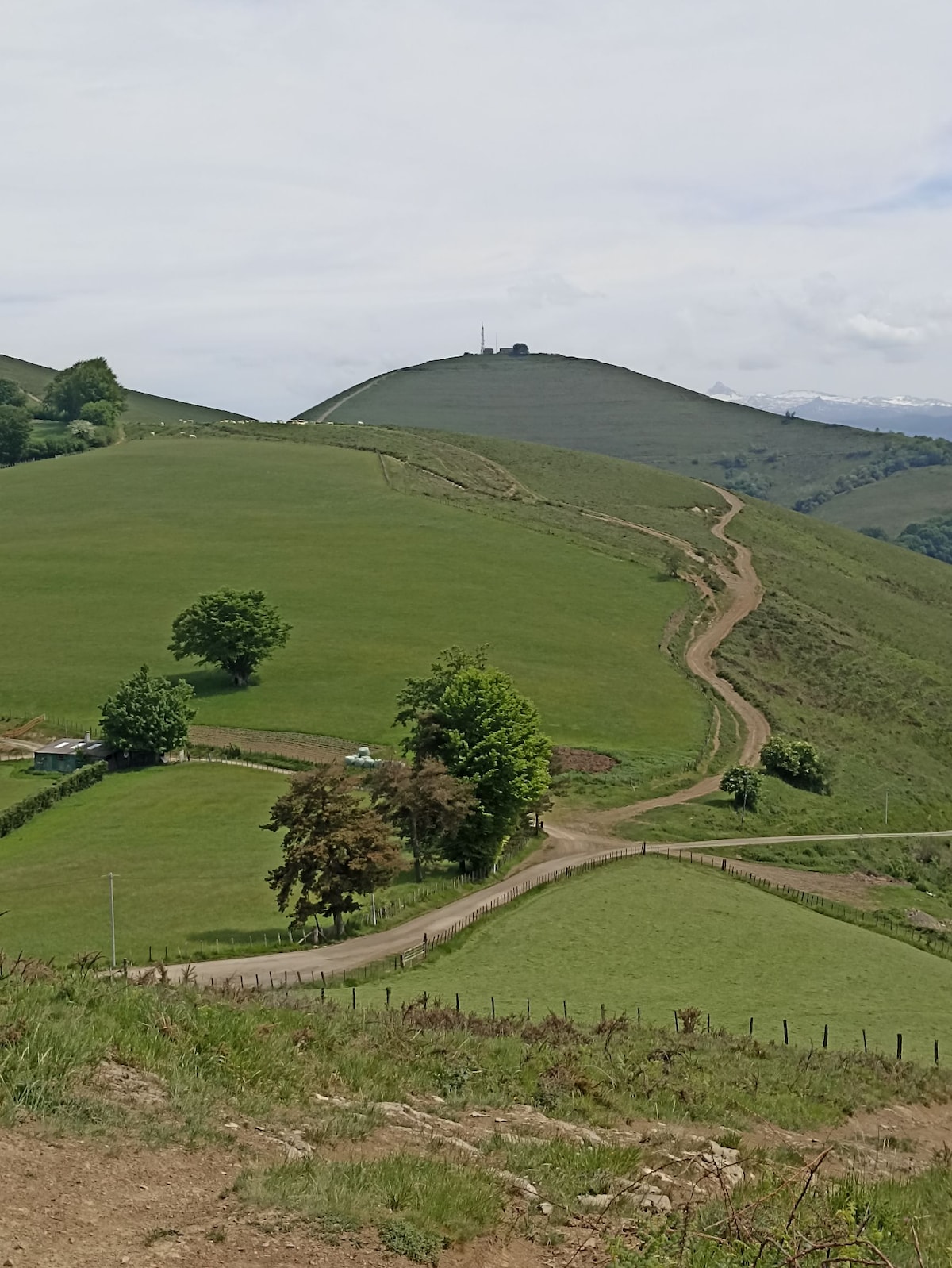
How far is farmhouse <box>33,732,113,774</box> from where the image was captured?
73625 millimetres

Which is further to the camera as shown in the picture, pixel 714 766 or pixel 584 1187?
pixel 714 766

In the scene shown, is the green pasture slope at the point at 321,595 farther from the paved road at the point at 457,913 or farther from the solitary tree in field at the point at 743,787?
the paved road at the point at 457,913

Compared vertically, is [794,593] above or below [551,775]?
above

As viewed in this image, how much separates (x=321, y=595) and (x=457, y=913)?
66.4m

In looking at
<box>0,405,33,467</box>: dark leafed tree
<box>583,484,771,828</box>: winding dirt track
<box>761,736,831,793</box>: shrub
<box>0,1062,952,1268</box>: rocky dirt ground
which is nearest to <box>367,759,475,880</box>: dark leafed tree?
<box>583,484,771,828</box>: winding dirt track

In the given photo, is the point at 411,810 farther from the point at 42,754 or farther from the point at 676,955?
the point at 42,754

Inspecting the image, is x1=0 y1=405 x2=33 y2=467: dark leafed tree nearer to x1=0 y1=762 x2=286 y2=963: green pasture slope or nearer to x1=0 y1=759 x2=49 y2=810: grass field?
x1=0 y1=759 x2=49 y2=810: grass field

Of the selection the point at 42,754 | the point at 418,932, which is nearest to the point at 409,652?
the point at 42,754

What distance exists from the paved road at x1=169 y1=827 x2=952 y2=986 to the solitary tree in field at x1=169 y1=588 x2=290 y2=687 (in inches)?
1320

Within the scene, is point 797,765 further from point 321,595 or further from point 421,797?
point 321,595

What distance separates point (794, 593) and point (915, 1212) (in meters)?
122

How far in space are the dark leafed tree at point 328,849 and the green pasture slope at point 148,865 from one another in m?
2.51

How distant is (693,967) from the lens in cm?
4116

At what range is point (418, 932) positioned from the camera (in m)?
46.8
